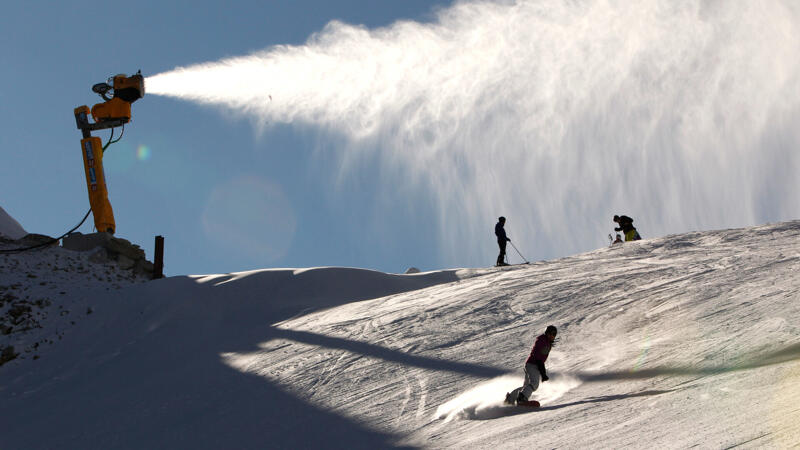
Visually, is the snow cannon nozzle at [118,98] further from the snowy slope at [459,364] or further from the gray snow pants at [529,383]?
the gray snow pants at [529,383]

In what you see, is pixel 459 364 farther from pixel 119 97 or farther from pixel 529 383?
pixel 119 97

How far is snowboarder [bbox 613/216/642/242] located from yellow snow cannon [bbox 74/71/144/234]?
1743cm

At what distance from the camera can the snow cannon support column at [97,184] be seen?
23734 mm

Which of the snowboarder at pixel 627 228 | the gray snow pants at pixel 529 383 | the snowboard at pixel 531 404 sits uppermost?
the snowboarder at pixel 627 228

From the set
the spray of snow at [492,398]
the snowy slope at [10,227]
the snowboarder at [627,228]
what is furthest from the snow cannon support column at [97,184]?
the spray of snow at [492,398]

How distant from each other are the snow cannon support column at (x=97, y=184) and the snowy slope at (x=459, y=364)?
286 inches

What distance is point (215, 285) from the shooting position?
18781 mm

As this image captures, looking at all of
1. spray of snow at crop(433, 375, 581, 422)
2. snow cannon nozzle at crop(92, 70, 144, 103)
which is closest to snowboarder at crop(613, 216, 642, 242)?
spray of snow at crop(433, 375, 581, 422)

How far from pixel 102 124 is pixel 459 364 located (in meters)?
19.2

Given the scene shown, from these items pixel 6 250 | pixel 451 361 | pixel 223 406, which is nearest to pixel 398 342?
pixel 451 361

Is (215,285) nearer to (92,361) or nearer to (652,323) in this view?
(92,361)

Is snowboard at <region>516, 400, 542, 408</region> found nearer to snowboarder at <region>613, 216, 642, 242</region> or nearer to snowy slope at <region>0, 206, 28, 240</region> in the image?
snowboarder at <region>613, 216, 642, 242</region>

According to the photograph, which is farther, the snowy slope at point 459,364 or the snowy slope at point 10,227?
the snowy slope at point 10,227

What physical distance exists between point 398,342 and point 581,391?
4259 mm
